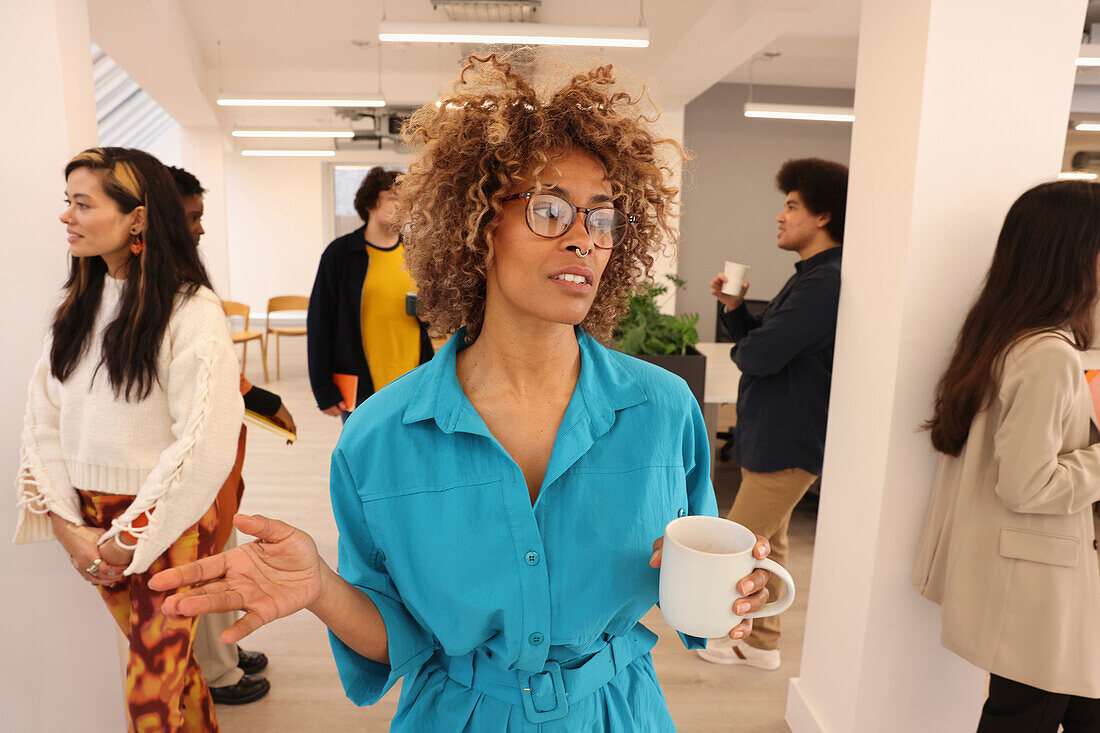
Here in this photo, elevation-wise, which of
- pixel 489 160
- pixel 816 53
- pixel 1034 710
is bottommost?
pixel 1034 710

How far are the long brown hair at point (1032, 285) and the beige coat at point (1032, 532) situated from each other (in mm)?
44

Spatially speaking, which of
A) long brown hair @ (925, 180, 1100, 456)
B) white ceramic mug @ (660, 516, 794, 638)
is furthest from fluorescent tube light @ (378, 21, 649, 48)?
white ceramic mug @ (660, 516, 794, 638)

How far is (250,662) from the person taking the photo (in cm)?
272

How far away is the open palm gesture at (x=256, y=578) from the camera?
0.79 m

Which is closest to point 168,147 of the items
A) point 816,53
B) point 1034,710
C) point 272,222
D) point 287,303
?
point 272,222

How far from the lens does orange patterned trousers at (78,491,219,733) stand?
67.6 inches

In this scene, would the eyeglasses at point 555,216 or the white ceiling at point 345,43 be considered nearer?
the eyeglasses at point 555,216

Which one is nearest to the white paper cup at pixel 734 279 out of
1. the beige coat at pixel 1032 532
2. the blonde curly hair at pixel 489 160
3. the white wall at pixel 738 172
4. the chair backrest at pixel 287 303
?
the beige coat at pixel 1032 532

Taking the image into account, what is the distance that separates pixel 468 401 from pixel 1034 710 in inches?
66.3

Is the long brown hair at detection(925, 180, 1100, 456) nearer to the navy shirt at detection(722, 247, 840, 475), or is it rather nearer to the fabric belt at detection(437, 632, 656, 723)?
the navy shirt at detection(722, 247, 840, 475)

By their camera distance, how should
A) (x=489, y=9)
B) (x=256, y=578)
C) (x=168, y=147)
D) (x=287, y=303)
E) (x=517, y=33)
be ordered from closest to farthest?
(x=256, y=578), (x=517, y=33), (x=489, y=9), (x=287, y=303), (x=168, y=147)

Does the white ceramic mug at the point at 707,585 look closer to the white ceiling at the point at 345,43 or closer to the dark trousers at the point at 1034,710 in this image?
the dark trousers at the point at 1034,710

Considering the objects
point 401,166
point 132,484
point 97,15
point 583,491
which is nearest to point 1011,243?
point 583,491

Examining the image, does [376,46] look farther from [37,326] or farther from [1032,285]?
[1032,285]
